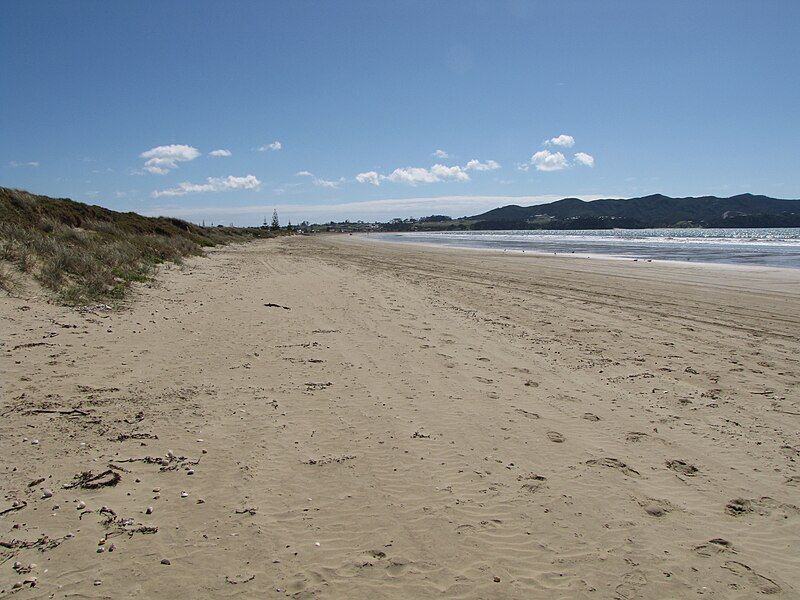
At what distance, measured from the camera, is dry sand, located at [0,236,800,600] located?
110 inches

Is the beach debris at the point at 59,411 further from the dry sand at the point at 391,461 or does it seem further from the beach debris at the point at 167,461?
the beach debris at the point at 167,461

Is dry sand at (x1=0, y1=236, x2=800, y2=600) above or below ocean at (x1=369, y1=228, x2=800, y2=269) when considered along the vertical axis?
below

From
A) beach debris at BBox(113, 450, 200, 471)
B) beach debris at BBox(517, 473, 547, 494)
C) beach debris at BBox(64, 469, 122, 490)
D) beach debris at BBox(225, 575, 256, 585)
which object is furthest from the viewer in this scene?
beach debris at BBox(113, 450, 200, 471)

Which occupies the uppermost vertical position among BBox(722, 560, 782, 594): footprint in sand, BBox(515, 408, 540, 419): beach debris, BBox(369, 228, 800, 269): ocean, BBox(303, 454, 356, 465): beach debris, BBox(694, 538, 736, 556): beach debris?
BBox(369, 228, 800, 269): ocean

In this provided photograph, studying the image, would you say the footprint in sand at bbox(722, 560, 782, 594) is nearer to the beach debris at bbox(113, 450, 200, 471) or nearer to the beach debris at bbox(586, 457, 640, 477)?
the beach debris at bbox(586, 457, 640, 477)

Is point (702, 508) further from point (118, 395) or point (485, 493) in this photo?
point (118, 395)

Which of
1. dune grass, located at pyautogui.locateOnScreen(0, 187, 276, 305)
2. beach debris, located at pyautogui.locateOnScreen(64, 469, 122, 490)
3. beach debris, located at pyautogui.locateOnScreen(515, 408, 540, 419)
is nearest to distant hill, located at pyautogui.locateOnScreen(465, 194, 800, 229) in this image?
dune grass, located at pyautogui.locateOnScreen(0, 187, 276, 305)

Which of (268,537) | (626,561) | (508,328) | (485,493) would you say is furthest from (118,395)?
(508,328)

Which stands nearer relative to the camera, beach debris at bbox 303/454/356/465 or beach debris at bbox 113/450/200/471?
beach debris at bbox 113/450/200/471

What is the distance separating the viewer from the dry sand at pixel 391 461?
2787 mm

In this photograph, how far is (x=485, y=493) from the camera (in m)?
3.60

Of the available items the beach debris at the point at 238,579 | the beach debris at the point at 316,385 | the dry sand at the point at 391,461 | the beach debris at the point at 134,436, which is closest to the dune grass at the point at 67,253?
the dry sand at the point at 391,461

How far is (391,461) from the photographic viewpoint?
13.2ft

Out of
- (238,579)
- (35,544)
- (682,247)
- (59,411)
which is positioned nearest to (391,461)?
(238,579)
